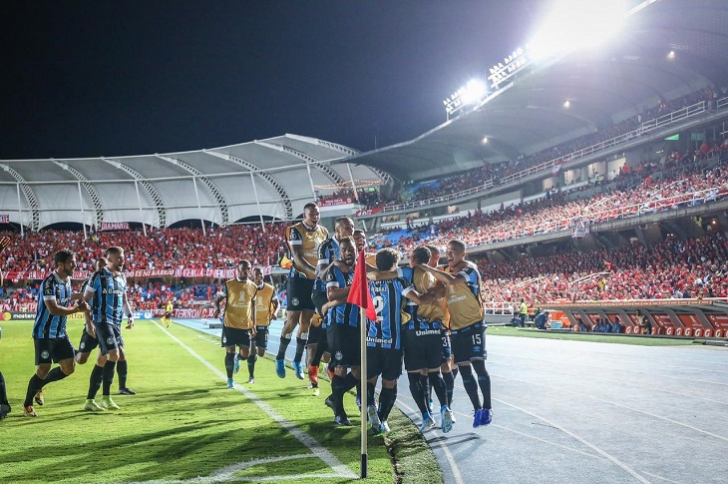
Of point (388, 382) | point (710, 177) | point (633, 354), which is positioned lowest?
point (633, 354)

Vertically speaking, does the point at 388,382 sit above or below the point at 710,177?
below

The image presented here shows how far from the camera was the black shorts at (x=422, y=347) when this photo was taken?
7285 millimetres

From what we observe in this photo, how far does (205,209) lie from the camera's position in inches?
2884

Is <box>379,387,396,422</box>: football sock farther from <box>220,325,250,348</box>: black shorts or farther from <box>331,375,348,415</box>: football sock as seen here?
<box>220,325,250,348</box>: black shorts

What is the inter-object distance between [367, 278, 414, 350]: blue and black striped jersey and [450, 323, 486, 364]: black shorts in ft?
3.67

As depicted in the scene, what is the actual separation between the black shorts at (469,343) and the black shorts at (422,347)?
44 cm

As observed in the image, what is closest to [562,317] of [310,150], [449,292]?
[449,292]

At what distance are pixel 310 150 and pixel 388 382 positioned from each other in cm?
5628

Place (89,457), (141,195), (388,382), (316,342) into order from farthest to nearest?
(141,195), (316,342), (388,382), (89,457)

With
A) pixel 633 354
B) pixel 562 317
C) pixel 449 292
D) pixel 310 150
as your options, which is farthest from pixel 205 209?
pixel 449 292

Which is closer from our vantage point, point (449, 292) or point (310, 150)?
point (449, 292)

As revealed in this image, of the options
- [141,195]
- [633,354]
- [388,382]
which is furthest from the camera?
[141,195]

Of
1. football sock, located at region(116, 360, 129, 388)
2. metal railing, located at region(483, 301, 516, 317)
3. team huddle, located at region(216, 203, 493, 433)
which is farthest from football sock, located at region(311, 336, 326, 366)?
metal railing, located at region(483, 301, 516, 317)

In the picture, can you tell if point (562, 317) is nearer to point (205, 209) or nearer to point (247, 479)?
point (247, 479)
